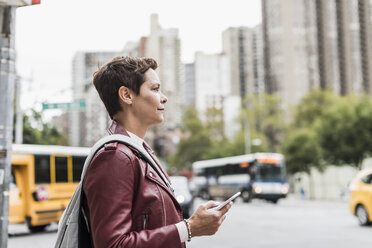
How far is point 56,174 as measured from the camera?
15.4m

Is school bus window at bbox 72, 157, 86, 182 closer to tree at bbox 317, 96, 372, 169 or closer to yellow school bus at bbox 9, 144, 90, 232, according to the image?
yellow school bus at bbox 9, 144, 90, 232

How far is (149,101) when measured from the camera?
219 cm

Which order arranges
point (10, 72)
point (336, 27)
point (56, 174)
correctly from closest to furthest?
point (10, 72) → point (56, 174) → point (336, 27)

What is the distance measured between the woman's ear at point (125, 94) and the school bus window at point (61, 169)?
13.7 metres

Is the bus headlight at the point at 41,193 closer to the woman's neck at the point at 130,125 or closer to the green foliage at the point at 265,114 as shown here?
the woman's neck at the point at 130,125

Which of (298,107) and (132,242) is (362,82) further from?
(132,242)

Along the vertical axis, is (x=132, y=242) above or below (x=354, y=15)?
below

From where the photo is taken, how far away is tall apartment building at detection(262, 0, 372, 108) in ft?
389

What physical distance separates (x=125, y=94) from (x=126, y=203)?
51cm

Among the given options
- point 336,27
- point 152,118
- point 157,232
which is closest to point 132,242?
point 157,232

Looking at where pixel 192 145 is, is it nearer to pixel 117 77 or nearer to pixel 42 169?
pixel 42 169

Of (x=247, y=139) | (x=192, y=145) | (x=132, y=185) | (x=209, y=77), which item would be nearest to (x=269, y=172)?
(x=247, y=139)

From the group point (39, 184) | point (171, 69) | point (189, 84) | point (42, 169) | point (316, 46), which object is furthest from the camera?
point (189, 84)

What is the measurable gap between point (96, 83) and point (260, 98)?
67.5 m
